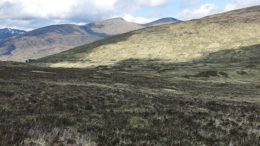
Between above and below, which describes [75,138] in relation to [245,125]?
above

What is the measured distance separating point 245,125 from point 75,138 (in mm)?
10915

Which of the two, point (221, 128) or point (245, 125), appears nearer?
point (221, 128)

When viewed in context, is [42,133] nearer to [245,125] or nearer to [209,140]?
[209,140]

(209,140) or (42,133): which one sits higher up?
(42,133)

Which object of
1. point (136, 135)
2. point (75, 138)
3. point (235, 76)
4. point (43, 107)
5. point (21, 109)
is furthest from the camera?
point (235, 76)

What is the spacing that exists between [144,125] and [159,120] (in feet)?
6.17

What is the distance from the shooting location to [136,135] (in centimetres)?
1310

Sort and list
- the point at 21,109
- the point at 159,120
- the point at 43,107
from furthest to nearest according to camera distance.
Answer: the point at 43,107, the point at 21,109, the point at 159,120

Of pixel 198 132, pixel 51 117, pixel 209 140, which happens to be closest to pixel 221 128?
pixel 198 132

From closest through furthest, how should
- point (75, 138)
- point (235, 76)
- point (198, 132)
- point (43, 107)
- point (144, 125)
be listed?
point (75, 138) < point (198, 132) < point (144, 125) < point (43, 107) < point (235, 76)

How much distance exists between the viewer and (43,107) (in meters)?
22.2

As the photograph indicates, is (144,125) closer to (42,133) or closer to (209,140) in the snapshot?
(209,140)

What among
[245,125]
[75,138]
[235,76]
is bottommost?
[235,76]

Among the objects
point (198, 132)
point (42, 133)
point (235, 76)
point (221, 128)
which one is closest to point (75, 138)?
point (42, 133)
